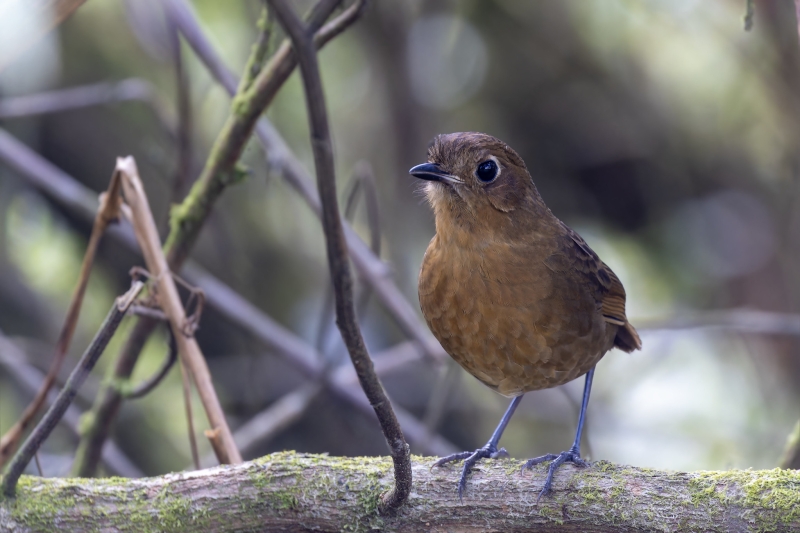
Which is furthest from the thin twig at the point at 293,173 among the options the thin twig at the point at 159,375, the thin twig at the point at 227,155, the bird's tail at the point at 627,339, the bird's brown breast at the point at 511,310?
the bird's tail at the point at 627,339

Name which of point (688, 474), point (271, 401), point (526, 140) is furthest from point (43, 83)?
point (688, 474)

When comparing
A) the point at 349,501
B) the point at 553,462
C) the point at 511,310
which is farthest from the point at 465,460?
the point at 511,310

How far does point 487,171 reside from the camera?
9.75ft

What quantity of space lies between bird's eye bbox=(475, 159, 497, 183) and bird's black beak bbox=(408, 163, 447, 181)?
139 mm

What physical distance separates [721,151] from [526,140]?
1.56 m

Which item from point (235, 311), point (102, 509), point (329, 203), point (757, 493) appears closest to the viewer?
point (329, 203)

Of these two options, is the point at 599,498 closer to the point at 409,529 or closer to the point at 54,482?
the point at 409,529

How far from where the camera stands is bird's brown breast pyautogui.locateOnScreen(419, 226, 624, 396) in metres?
2.81

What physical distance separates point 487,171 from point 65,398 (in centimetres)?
165

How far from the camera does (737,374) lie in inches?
258

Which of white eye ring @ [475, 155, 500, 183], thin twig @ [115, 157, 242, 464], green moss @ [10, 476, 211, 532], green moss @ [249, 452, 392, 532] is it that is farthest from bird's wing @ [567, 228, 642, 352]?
green moss @ [10, 476, 211, 532]

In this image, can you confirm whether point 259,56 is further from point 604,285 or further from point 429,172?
point 604,285

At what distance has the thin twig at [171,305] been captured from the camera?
2.76 meters

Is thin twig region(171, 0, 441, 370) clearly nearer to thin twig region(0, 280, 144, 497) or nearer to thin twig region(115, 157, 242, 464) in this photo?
thin twig region(115, 157, 242, 464)
